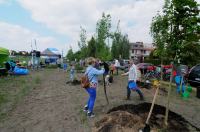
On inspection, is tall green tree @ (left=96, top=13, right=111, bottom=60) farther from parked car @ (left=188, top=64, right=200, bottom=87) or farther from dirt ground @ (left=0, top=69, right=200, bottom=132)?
dirt ground @ (left=0, top=69, right=200, bottom=132)

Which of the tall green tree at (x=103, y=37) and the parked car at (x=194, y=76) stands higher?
the tall green tree at (x=103, y=37)

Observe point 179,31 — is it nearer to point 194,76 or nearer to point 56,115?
point 56,115

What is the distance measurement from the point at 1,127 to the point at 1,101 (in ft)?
14.2

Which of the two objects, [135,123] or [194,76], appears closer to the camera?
[135,123]

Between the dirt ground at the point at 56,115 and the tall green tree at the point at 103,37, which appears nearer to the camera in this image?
the dirt ground at the point at 56,115

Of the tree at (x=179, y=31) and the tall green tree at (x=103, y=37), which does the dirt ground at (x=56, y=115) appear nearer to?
the tree at (x=179, y=31)

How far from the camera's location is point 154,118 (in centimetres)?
872

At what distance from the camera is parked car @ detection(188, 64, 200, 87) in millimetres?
19188

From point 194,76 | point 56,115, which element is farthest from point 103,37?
point 56,115

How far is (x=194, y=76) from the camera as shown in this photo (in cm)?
1942

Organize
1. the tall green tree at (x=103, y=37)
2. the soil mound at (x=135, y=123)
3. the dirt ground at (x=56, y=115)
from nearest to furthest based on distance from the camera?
the soil mound at (x=135, y=123)
the dirt ground at (x=56, y=115)
the tall green tree at (x=103, y=37)

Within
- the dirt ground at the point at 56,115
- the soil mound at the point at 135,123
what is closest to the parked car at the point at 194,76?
the dirt ground at the point at 56,115

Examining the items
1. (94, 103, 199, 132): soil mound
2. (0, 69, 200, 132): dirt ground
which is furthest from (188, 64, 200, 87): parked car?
(94, 103, 199, 132): soil mound

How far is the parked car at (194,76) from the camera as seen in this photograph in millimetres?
19188
